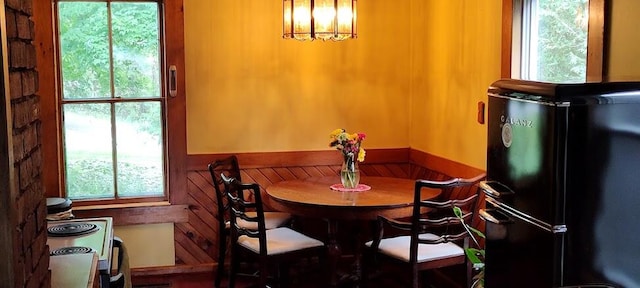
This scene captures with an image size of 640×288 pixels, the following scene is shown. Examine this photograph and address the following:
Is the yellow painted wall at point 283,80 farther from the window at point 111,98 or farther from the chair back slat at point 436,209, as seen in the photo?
the chair back slat at point 436,209

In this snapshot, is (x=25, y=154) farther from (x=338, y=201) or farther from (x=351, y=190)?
(x=351, y=190)

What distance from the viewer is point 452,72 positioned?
4.40 metres

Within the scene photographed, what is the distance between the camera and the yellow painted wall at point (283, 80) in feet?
15.3

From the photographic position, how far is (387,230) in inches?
192

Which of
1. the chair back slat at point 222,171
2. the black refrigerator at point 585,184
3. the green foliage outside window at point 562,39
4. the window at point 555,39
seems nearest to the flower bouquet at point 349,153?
the chair back slat at point 222,171

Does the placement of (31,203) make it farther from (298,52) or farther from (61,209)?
(298,52)

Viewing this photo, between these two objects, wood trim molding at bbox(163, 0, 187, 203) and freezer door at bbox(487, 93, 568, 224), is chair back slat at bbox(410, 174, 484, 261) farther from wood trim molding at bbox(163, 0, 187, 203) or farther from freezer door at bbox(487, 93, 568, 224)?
wood trim molding at bbox(163, 0, 187, 203)

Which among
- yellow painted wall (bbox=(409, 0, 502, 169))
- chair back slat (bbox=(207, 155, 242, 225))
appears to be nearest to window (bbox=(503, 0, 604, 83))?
yellow painted wall (bbox=(409, 0, 502, 169))

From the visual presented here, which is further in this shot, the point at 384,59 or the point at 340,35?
the point at 384,59

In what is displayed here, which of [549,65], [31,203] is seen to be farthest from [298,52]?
[31,203]

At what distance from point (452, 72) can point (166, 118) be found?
1.90 meters

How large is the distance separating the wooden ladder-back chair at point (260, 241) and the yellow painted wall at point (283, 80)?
0.74 metres

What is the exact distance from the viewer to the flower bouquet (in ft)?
13.8

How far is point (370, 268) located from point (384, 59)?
147 cm
